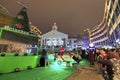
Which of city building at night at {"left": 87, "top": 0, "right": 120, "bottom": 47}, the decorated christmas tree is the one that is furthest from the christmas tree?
city building at night at {"left": 87, "top": 0, "right": 120, "bottom": 47}

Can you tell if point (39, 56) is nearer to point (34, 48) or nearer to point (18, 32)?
point (34, 48)

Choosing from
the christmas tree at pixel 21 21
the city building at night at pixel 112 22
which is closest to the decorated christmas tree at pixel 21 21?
the christmas tree at pixel 21 21

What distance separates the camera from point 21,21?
44.9 feet

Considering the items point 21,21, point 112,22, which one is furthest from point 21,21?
point 112,22

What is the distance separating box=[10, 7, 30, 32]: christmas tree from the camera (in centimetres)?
1333

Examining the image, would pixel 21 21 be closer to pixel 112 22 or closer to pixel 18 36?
pixel 18 36

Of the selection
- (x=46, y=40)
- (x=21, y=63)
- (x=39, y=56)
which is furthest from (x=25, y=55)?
(x=46, y=40)

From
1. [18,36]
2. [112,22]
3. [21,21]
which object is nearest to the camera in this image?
[18,36]

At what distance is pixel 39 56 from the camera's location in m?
16.8

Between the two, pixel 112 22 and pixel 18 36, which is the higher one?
pixel 112 22

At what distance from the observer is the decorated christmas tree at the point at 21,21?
13328 millimetres

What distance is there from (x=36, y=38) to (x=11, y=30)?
3166 millimetres

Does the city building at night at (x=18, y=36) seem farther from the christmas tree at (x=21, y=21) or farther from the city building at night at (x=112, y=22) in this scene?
the city building at night at (x=112, y=22)

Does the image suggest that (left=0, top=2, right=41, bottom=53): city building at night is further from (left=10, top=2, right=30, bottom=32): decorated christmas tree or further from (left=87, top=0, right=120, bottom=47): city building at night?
(left=87, top=0, right=120, bottom=47): city building at night
